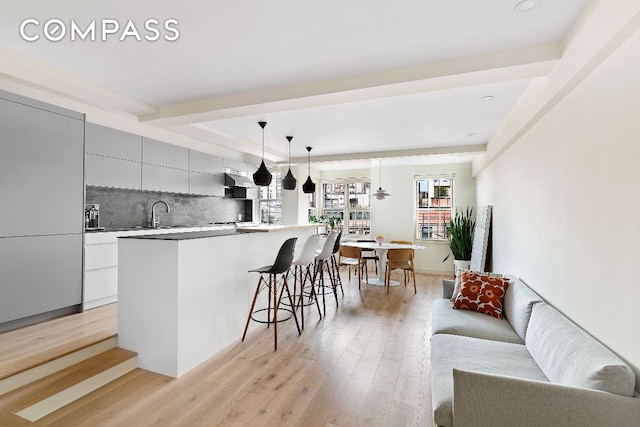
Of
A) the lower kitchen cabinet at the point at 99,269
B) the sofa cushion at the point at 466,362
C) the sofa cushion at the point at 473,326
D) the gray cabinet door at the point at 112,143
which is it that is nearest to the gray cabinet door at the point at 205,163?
the gray cabinet door at the point at 112,143

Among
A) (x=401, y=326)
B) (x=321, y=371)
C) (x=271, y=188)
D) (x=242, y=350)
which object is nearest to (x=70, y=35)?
(x=242, y=350)

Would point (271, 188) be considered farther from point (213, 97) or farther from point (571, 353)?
point (571, 353)

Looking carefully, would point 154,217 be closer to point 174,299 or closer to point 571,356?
point 174,299

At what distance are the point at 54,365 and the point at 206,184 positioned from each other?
3.92 m

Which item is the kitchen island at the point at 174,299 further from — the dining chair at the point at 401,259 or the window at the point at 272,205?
the window at the point at 272,205

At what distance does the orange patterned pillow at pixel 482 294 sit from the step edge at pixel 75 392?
117 inches

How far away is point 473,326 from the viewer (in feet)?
8.64

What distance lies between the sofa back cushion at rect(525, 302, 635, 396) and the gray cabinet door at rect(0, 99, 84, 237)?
442 centimetres

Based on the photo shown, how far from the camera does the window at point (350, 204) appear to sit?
8156mm

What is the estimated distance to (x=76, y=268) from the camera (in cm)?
358

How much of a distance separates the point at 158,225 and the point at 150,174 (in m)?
0.90

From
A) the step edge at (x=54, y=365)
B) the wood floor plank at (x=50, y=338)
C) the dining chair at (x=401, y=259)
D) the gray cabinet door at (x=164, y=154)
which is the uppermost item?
the gray cabinet door at (x=164, y=154)

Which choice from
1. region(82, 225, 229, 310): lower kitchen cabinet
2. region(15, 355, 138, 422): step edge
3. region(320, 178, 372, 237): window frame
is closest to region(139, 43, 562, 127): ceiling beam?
region(82, 225, 229, 310): lower kitchen cabinet

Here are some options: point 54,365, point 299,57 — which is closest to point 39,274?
point 54,365
